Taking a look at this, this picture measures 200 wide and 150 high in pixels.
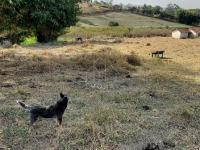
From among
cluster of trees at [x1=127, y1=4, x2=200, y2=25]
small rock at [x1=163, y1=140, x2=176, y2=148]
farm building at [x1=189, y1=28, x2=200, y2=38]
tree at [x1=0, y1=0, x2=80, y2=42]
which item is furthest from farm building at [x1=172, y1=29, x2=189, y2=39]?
small rock at [x1=163, y1=140, x2=176, y2=148]

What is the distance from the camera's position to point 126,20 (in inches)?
3091

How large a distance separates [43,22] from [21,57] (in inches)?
446

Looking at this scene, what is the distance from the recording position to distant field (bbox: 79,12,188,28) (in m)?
74.0

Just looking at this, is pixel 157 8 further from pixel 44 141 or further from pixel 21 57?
pixel 44 141

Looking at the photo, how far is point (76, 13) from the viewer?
1425 inches

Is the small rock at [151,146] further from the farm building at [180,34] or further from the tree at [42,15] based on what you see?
the farm building at [180,34]

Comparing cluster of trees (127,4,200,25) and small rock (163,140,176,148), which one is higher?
small rock (163,140,176,148)

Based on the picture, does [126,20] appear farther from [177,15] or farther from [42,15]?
[42,15]

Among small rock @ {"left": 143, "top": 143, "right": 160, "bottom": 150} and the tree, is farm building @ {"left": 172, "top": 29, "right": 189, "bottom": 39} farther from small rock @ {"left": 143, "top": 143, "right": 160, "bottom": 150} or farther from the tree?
small rock @ {"left": 143, "top": 143, "right": 160, "bottom": 150}

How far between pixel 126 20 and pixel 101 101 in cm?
6565

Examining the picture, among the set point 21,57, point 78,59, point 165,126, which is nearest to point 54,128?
point 165,126

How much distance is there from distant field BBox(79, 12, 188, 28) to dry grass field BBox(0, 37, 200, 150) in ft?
167

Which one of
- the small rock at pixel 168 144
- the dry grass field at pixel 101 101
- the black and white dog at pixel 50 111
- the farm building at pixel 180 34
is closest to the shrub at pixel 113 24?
the farm building at pixel 180 34

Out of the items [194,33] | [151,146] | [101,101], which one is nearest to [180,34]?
[194,33]
